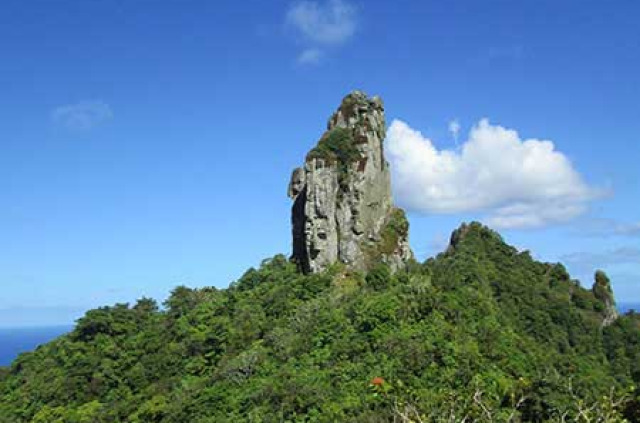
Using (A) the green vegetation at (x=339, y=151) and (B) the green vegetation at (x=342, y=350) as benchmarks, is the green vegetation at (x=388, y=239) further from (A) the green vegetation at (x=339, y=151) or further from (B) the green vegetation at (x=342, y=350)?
(A) the green vegetation at (x=339, y=151)

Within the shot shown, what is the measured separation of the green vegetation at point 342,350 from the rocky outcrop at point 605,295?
842mm

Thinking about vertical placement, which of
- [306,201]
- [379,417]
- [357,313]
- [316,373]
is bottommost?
[379,417]

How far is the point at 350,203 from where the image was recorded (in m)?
54.8

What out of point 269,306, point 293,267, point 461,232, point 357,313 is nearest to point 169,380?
point 269,306

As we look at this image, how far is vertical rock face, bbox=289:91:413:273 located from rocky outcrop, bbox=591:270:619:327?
2659cm

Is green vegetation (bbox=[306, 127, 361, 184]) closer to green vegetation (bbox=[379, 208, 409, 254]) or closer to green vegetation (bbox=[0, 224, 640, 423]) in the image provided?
green vegetation (bbox=[379, 208, 409, 254])

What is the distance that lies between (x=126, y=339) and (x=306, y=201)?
21454 mm

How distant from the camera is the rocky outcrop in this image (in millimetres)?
71562

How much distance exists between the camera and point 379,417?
33.5 meters

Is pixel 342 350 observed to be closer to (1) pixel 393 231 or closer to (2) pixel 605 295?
(1) pixel 393 231

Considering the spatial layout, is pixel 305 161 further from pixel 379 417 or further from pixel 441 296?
pixel 379 417

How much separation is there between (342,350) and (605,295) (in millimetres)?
41844

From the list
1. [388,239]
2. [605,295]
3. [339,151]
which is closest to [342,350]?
[388,239]

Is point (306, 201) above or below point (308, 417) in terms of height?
above
